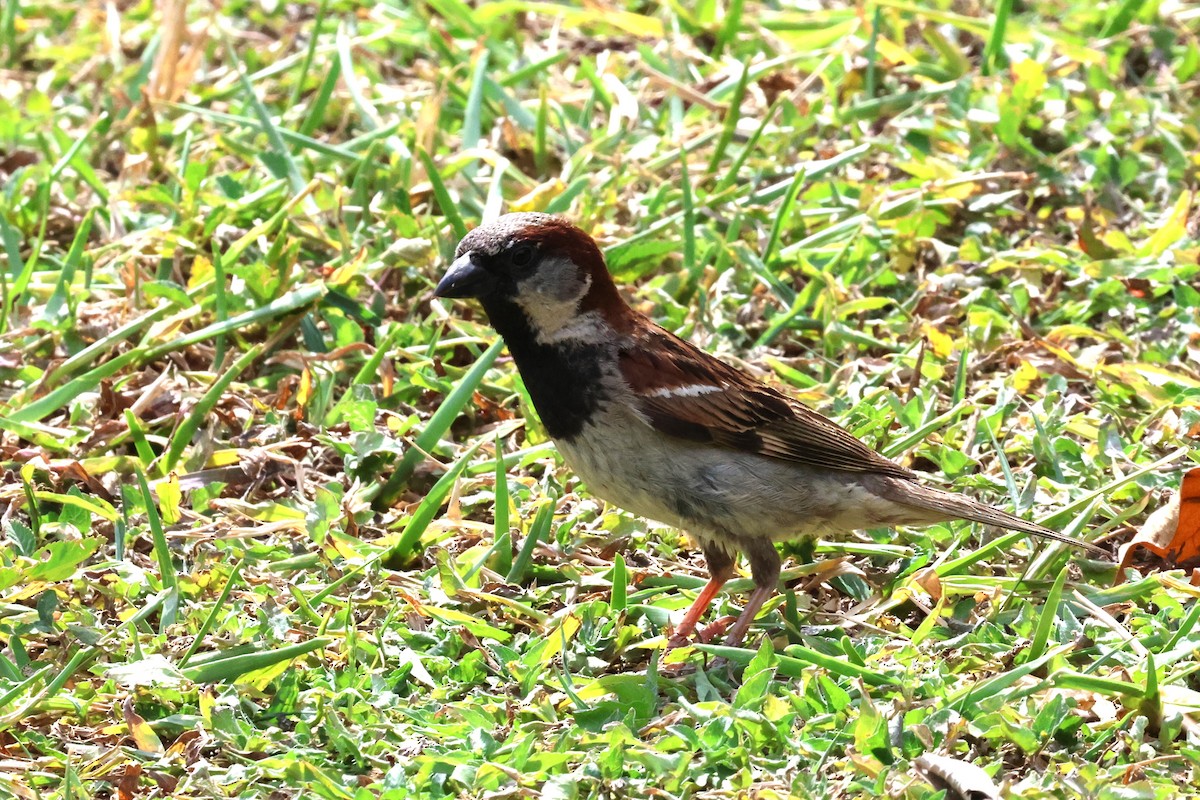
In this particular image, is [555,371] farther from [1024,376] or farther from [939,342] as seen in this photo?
[1024,376]

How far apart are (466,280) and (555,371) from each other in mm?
352

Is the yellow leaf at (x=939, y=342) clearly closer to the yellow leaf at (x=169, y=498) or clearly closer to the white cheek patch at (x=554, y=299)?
the white cheek patch at (x=554, y=299)

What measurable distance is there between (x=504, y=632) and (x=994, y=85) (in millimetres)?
3733

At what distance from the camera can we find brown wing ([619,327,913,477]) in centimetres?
431

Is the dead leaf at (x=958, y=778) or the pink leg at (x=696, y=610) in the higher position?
the dead leaf at (x=958, y=778)

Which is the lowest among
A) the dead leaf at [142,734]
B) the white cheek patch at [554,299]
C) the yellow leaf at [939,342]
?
the dead leaf at [142,734]

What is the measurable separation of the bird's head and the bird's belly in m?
0.36

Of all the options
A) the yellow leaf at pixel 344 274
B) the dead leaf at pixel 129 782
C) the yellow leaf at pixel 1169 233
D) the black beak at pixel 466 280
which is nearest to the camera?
the dead leaf at pixel 129 782

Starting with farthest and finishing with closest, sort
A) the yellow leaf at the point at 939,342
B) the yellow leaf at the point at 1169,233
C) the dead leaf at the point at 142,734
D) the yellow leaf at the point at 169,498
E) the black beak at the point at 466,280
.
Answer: the yellow leaf at the point at 1169,233 → the yellow leaf at the point at 939,342 → the yellow leaf at the point at 169,498 → the black beak at the point at 466,280 → the dead leaf at the point at 142,734

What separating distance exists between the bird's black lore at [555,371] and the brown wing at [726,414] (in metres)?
0.11

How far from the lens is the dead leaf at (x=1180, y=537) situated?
4.34m

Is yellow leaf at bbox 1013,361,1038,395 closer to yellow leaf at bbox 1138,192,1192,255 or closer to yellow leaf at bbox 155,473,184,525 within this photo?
yellow leaf at bbox 1138,192,1192,255

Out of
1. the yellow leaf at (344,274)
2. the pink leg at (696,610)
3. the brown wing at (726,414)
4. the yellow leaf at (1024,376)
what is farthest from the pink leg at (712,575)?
the yellow leaf at (344,274)

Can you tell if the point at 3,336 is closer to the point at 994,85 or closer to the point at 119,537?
the point at 119,537
